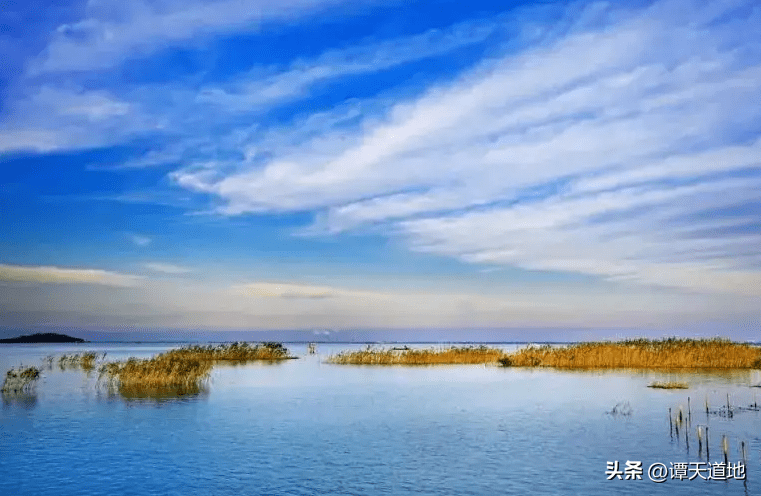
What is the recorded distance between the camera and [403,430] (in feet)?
78.2

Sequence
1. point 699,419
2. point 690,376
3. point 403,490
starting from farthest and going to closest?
point 690,376, point 699,419, point 403,490

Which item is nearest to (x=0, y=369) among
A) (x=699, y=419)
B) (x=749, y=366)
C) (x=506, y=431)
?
(x=506, y=431)

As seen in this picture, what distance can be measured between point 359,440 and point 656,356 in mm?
35581

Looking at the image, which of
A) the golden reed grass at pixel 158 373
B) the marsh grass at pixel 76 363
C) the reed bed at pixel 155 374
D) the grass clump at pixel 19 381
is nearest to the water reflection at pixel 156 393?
the golden reed grass at pixel 158 373

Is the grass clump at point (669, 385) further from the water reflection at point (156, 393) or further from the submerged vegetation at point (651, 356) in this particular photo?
the water reflection at point (156, 393)

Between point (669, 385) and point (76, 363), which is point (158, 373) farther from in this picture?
point (669, 385)

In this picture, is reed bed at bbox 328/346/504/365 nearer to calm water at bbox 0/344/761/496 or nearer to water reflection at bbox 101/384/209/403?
calm water at bbox 0/344/761/496

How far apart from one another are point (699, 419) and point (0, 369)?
50276 mm

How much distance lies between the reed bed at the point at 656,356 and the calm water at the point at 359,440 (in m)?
12.3

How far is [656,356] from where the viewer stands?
50.2 metres

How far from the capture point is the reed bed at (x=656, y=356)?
49.6 metres

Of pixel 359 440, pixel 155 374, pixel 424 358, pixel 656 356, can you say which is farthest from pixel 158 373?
pixel 656 356

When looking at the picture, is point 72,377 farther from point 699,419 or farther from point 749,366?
point 749,366

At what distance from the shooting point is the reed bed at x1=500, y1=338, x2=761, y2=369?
163 ft
